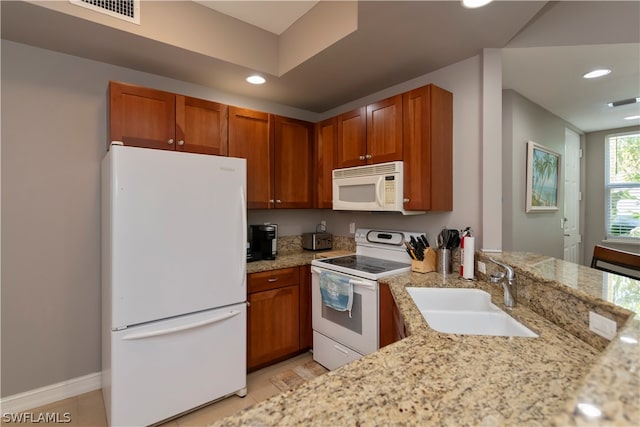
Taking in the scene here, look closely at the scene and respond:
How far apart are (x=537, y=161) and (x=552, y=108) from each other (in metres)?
0.72

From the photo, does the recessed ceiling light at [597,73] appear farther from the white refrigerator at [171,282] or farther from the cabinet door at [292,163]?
the white refrigerator at [171,282]

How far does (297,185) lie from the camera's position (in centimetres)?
304

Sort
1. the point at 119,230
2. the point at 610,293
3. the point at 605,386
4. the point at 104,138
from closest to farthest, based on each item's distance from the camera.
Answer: the point at 605,386, the point at 610,293, the point at 119,230, the point at 104,138

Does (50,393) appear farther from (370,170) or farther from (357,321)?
(370,170)

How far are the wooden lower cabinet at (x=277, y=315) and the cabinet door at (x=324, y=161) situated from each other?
29.2 inches

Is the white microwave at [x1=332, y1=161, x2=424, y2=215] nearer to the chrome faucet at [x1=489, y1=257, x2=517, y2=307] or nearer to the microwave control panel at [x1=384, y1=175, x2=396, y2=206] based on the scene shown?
the microwave control panel at [x1=384, y1=175, x2=396, y2=206]

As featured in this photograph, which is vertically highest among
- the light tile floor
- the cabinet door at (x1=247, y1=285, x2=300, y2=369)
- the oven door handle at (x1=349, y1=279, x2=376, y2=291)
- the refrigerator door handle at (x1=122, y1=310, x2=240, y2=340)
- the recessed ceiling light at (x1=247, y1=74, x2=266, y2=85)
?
the recessed ceiling light at (x1=247, y1=74, x2=266, y2=85)

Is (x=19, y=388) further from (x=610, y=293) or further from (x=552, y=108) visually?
(x=552, y=108)

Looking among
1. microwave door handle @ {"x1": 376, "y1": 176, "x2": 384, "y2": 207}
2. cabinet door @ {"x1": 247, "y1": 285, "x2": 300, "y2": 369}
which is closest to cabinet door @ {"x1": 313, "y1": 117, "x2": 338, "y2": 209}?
microwave door handle @ {"x1": 376, "y1": 176, "x2": 384, "y2": 207}

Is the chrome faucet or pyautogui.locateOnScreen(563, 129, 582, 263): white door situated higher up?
pyautogui.locateOnScreen(563, 129, 582, 263): white door

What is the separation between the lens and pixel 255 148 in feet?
8.98

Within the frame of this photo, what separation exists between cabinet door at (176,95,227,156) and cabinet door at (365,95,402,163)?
124 centimetres

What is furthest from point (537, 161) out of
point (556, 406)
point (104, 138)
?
point (104, 138)

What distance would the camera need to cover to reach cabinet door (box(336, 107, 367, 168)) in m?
2.60
